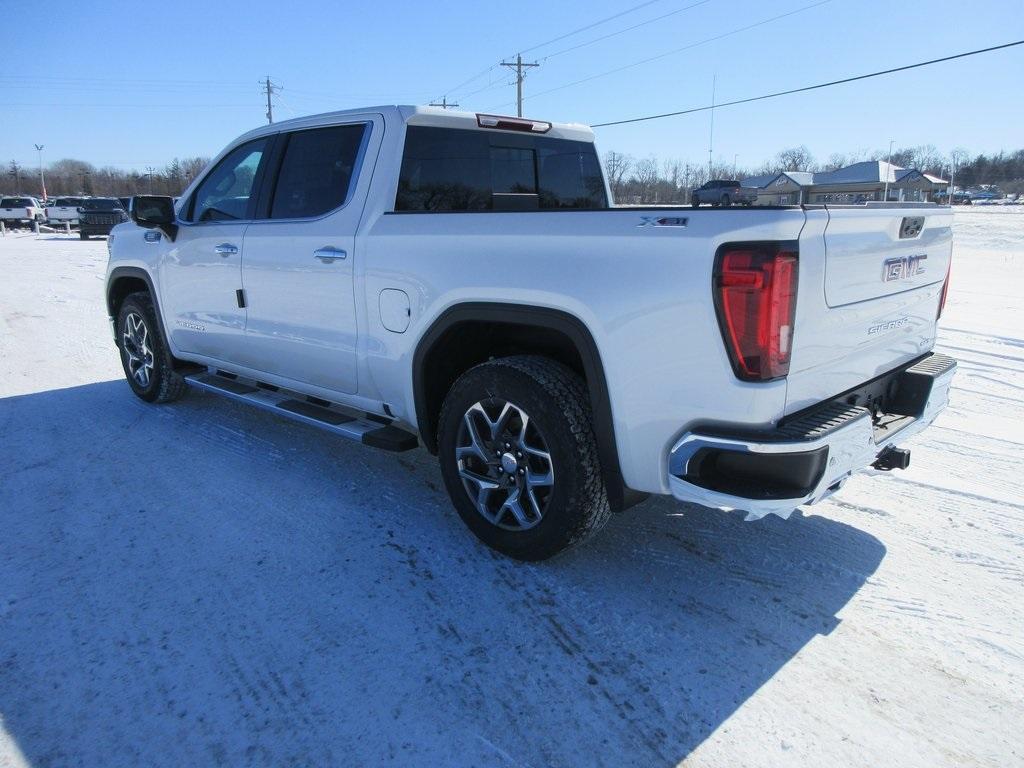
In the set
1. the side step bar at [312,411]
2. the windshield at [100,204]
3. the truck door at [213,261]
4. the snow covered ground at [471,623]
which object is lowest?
the snow covered ground at [471,623]

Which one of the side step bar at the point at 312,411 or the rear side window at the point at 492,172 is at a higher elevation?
the rear side window at the point at 492,172

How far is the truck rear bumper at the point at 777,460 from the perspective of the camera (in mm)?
2328

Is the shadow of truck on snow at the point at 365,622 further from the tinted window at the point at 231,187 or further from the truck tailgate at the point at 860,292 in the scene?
the tinted window at the point at 231,187

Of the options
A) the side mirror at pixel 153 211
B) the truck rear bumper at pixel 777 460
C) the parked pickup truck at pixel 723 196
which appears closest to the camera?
the truck rear bumper at pixel 777 460

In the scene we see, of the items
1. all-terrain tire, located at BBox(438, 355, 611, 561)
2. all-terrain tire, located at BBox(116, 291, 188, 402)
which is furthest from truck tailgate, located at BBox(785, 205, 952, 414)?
all-terrain tire, located at BBox(116, 291, 188, 402)

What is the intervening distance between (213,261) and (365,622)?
2.93 m

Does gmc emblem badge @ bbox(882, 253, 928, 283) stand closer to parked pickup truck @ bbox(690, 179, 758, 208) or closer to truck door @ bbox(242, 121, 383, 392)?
parked pickup truck @ bbox(690, 179, 758, 208)

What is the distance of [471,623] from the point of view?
2740 millimetres

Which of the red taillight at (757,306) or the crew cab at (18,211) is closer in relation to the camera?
the red taillight at (757,306)

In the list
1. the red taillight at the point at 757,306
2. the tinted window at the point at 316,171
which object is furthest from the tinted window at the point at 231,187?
the red taillight at the point at 757,306

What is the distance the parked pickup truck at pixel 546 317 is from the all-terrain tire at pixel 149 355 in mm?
713

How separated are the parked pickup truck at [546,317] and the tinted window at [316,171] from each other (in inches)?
0.7

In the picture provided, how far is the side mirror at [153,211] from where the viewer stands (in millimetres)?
4762

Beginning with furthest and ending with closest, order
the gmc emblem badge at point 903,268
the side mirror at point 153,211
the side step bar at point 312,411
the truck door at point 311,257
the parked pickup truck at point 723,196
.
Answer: the parked pickup truck at point 723,196, the side mirror at point 153,211, the truck door at point 311,257, the side step bar at point 312,411, the gmc emblem badge at point 903,268
